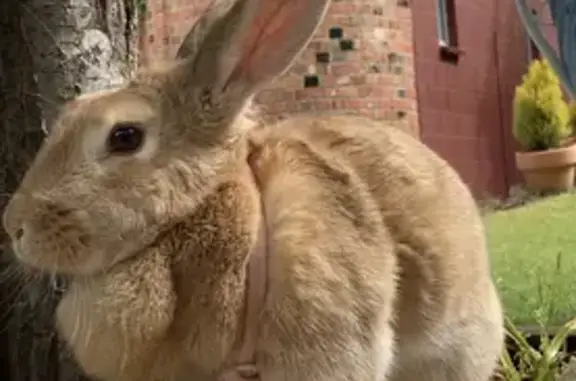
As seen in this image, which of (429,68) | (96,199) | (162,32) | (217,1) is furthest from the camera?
(429,68)

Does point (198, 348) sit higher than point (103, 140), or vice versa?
point (103, 140)

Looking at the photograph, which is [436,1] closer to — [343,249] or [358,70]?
[358,70]

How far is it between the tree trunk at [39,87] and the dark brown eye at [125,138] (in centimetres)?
26

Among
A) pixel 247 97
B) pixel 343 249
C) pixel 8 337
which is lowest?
pixel 8 337

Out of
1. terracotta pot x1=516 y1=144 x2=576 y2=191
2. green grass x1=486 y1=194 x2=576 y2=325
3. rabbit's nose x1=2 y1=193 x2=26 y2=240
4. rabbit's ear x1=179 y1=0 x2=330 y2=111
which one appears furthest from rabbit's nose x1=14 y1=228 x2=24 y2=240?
terracotta pot x1=516 y1=144 x2=576 y2=191

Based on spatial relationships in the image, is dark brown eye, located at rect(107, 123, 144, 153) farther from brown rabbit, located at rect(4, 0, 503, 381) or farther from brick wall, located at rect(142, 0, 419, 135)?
brick wall, located at rect(142, 0, 419, 135)

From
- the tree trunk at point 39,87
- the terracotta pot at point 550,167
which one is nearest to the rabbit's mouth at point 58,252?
the tree trunk at point 39,87

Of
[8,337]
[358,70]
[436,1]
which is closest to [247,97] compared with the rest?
[8,337]

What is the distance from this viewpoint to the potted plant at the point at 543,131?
5.04 metres

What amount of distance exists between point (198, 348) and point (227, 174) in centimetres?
12

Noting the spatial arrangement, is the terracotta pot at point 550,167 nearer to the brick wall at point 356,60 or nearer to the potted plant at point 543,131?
the potted plant at point 543,131

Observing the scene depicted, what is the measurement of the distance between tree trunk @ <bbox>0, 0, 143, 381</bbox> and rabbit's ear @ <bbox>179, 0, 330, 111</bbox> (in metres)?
0.26

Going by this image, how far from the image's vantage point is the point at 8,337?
92 centimetres

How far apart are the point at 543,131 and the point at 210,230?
4641 mm
